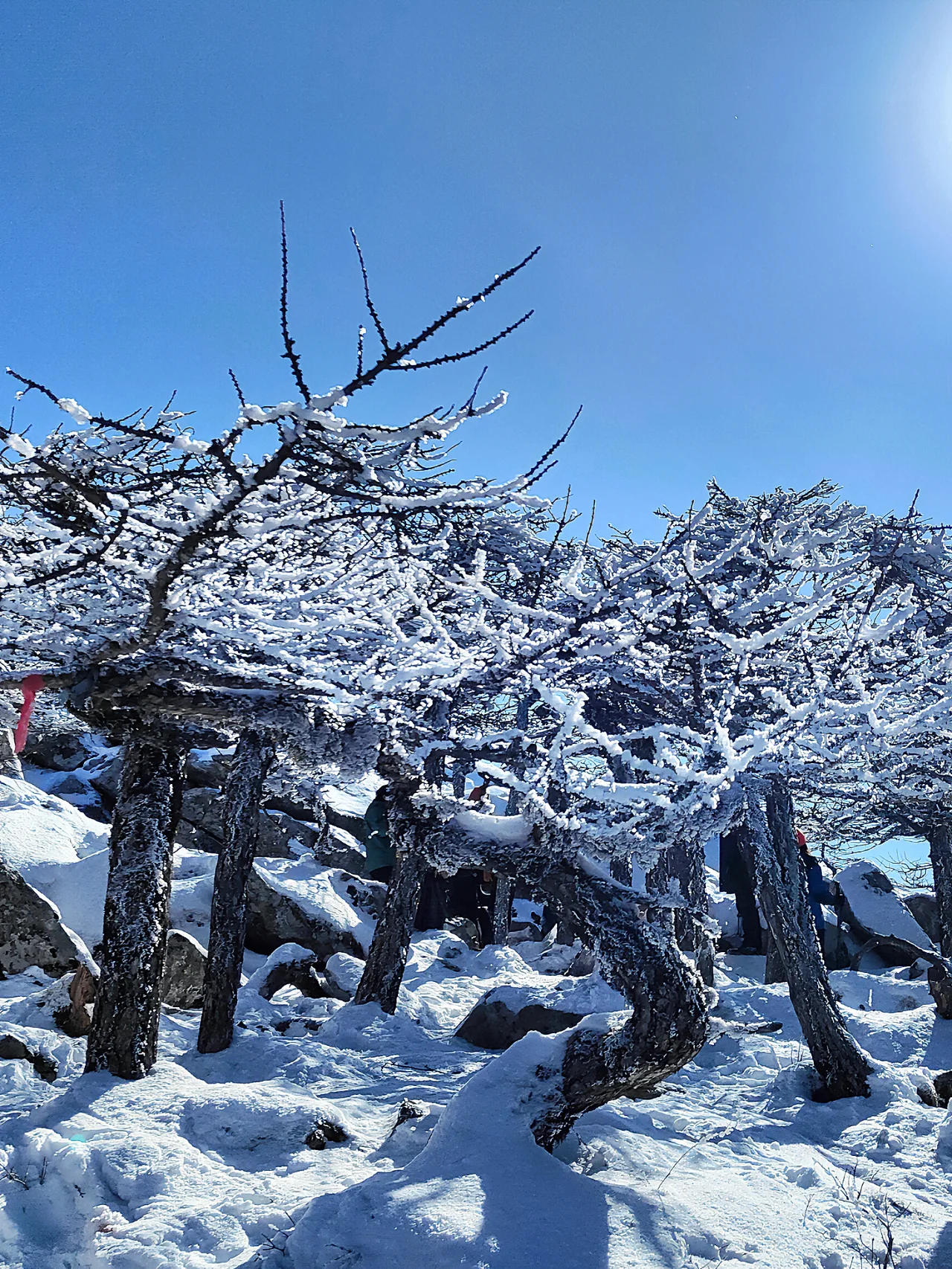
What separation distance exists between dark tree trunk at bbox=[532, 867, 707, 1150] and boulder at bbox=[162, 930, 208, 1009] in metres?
5.06

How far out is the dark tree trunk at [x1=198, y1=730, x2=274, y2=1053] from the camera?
6207 mm

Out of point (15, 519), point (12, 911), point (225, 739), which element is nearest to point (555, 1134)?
point (225, 739)

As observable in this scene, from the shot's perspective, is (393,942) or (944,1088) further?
(393,942)

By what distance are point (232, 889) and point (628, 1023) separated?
13.3 ft

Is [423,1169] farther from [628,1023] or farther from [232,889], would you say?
[232,889]

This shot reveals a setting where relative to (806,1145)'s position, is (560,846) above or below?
above

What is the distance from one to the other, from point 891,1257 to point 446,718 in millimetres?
6182

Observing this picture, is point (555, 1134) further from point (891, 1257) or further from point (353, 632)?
point (353, 632)

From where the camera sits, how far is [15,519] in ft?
15.0

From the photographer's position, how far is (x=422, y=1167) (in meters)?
3.47

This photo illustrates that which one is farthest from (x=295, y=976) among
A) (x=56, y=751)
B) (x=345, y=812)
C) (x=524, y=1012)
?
(x=56, y=751)

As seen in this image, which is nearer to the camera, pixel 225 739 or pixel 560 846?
pixel 560 846

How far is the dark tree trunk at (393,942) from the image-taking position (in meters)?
8.11

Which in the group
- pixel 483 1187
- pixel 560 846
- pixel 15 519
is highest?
pixel 15 519
